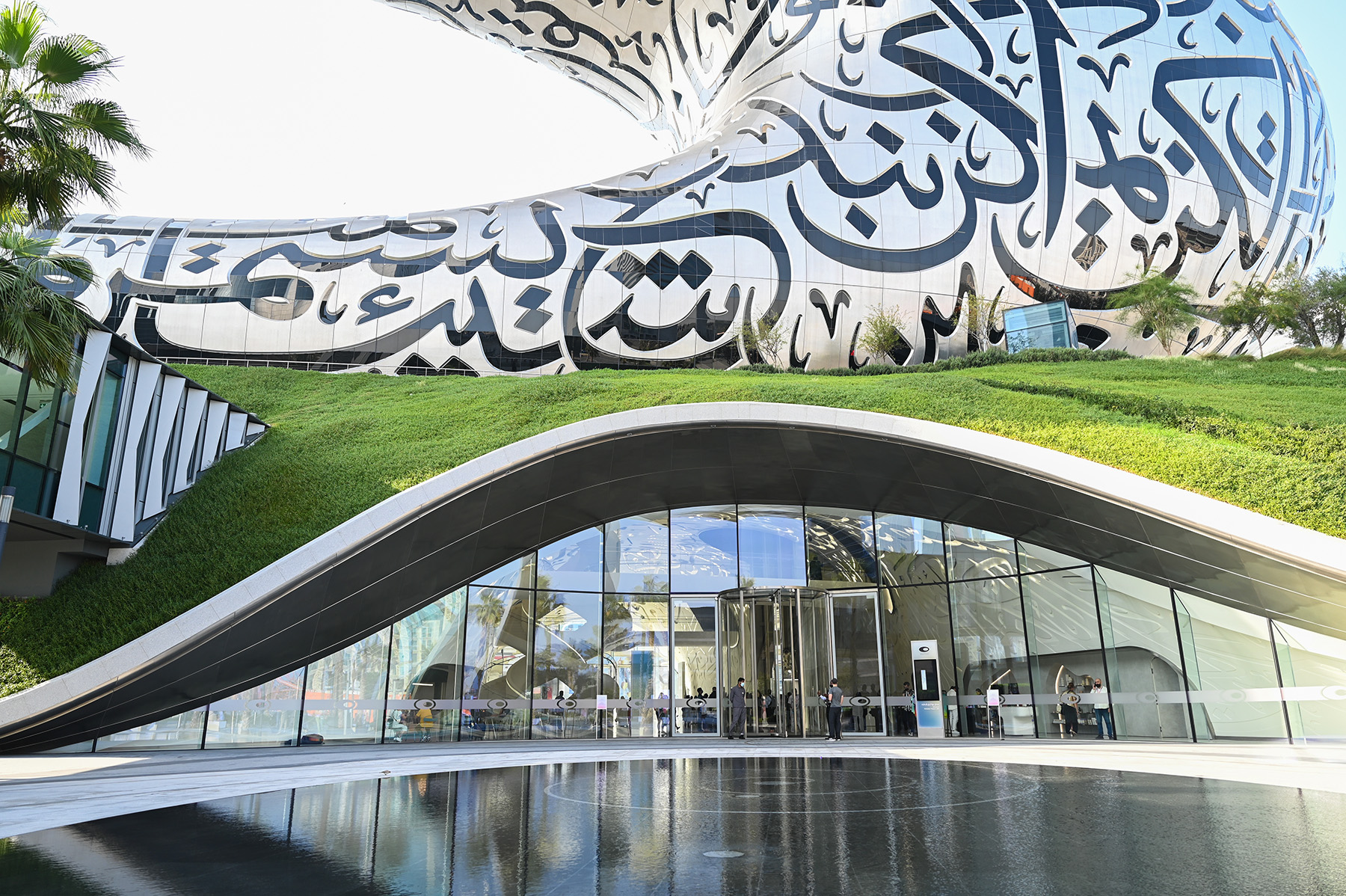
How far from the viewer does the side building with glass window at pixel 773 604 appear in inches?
633

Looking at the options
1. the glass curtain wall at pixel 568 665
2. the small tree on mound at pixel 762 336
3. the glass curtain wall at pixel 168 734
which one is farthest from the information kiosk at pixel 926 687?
the glass curtain wall at pixel 168 734

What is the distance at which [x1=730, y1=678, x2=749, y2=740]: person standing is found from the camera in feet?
63.1

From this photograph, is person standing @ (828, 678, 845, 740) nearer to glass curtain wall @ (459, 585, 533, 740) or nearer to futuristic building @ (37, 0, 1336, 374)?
glass curtain wall @ (459, 585, 533, 740)

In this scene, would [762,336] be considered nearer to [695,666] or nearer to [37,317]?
[695,666]

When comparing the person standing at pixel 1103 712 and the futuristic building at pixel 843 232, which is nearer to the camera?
the person standing at pixel 1103 712

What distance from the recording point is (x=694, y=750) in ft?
52.9

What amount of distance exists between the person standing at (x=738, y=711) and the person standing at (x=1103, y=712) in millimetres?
7709

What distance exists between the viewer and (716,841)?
20.8 ft

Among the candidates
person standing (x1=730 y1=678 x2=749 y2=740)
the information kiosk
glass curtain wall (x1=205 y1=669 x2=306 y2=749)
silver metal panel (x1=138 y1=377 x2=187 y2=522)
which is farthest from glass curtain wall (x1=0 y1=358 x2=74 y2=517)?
the information kiosk

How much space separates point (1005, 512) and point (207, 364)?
25225 millimetres

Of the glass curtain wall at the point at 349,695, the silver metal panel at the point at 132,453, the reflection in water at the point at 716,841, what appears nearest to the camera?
the reflection in water at the point at 716,841

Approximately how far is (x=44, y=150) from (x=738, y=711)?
15.8 meters

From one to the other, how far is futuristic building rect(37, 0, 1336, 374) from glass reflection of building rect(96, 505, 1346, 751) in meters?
9.68

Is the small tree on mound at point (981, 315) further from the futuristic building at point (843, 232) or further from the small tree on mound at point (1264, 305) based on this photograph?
the small tree on mound at point (1264, 305)
